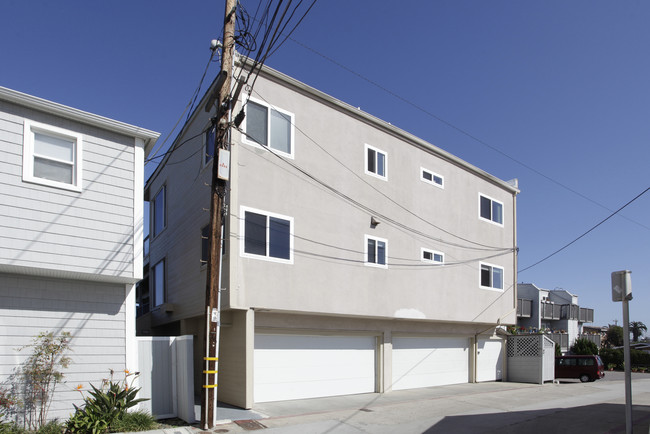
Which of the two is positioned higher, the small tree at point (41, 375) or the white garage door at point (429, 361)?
the small tree at point (41, 375)

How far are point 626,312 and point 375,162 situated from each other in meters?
9.64

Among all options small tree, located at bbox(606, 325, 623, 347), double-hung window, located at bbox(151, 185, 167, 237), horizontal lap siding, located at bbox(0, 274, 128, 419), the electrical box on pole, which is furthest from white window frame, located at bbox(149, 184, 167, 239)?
small tree, located at bbox(606, 325, 623, 347)

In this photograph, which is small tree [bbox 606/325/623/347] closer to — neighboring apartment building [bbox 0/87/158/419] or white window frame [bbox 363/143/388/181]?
white window frame [bbox 363/143/388/181]

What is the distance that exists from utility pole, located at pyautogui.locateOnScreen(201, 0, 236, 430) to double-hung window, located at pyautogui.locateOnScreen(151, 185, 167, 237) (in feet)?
28.6

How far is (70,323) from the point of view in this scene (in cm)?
969

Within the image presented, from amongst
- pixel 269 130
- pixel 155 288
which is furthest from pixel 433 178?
pixel 155 288

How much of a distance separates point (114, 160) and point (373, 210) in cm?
838

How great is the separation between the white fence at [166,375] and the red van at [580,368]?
21.2 metres

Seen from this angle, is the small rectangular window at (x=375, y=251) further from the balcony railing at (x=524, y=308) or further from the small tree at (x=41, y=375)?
the balcony railing at (x=524, y=308)

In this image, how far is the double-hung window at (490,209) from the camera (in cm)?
2152

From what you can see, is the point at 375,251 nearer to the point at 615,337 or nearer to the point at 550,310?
the point at 550,310

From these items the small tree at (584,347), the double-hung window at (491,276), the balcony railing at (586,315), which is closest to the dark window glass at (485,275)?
the double-hung window at (491,276)

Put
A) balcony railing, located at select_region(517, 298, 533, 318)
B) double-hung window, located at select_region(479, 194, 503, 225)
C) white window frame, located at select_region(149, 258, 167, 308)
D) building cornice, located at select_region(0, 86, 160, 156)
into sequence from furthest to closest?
balcony railing, located at select_region(517, 298, 533, 318) → double-hung window, located at select_region(479, 194, 503, 225) → white window frame, located at select_region(149, 258, 167, 308) → building cornice, located at select_region(0, 86, 160, 156)

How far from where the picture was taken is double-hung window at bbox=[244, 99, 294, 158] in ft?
43.7
